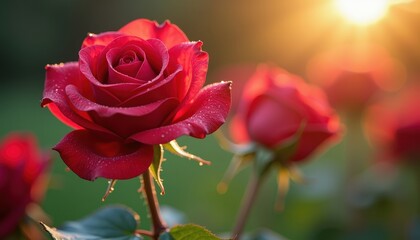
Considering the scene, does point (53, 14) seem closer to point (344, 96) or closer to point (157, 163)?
point (344, 96)

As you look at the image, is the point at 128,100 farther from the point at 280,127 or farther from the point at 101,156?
the point at 280,127

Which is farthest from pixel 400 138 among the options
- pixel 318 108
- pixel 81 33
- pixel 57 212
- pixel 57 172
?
pixel 81 33

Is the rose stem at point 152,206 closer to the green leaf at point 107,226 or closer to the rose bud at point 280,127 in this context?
the green leaf at point 107,226

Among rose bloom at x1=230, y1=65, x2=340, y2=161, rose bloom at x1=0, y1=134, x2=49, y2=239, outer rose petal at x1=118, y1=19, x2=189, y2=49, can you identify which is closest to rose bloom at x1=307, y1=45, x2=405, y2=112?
rose bloom at x1=230, y1=65, x2=340, y2=161

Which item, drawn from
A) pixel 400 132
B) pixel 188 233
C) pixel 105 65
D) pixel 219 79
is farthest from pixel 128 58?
pixel 219 79

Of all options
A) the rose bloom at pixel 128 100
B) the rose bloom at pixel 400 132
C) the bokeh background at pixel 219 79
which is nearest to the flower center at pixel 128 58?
the rose bloom at pixel 128 100

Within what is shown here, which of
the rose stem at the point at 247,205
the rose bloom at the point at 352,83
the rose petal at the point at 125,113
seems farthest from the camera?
the rose bloom at the point at 352,83
